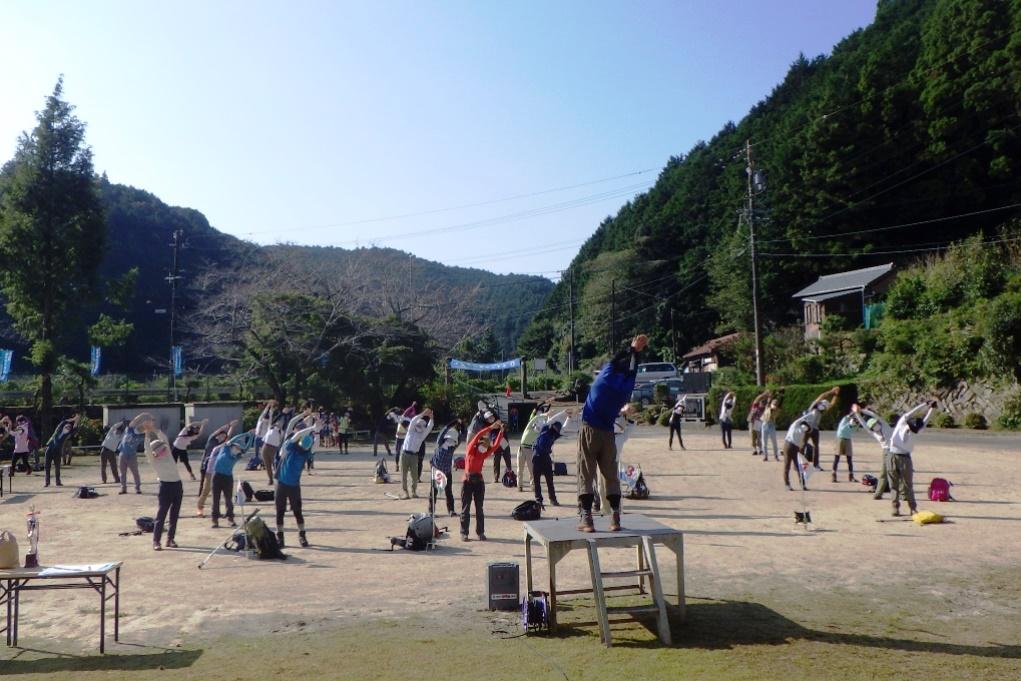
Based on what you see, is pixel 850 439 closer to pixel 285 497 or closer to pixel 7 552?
pixel 285 497

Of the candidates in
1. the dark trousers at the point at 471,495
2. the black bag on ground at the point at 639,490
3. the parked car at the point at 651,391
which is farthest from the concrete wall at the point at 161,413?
the parked car at the point at 651,391

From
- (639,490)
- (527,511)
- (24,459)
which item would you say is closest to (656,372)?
(639,490)

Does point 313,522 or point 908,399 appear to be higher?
point 908,399

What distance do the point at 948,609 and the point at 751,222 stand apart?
32.2 metres

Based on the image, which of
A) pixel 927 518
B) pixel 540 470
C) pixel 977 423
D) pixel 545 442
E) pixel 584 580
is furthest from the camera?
pixel 977 423

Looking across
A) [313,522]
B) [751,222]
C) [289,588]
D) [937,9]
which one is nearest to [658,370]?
[751,222]

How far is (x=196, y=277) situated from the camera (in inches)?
2132

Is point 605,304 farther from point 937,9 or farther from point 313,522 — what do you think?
point 313,522

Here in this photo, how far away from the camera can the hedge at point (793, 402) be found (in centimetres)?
3669

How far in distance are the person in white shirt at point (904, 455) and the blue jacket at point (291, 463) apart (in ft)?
31.3

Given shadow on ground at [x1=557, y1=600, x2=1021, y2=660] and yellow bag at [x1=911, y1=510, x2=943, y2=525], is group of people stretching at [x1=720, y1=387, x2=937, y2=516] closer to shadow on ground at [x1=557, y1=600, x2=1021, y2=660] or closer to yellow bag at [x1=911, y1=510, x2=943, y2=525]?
yellow bag at [x1=911, y1=510, x2=943, y2=525]

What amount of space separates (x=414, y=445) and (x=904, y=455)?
9249 millimetres

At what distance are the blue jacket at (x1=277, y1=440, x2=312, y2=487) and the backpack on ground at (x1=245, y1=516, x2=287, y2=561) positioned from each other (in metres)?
0.78

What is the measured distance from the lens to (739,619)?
889 centimetres
